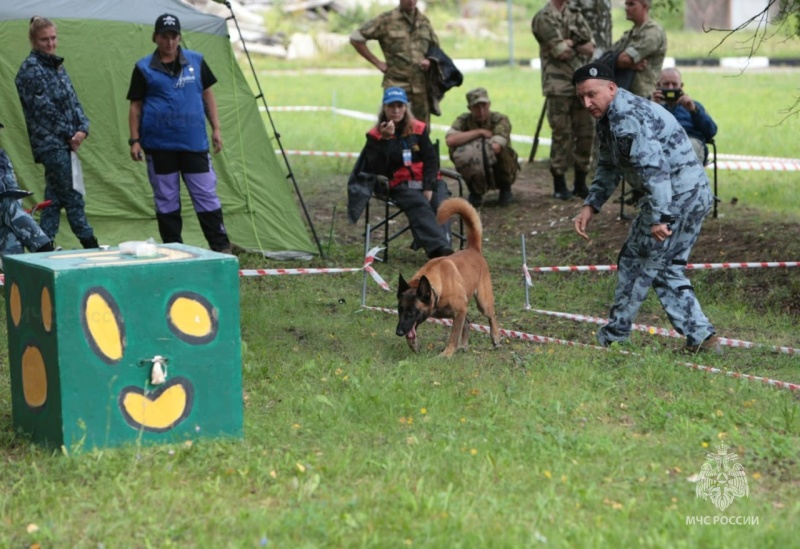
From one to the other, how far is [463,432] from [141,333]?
5.12 ft

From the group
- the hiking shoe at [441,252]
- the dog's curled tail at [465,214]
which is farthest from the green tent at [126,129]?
the dog's curled tail at [465,214]

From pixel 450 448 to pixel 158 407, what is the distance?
4.29 feet

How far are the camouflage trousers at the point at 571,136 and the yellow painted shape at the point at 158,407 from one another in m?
8.21

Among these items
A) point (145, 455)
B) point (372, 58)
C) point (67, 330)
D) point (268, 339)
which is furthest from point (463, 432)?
point (372, 58)

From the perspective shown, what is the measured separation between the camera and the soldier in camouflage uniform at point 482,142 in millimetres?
11977

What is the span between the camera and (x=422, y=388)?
5.87 metres

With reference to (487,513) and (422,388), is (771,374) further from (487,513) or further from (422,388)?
(487,513)

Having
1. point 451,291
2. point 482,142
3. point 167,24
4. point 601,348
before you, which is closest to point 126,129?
point 167,24

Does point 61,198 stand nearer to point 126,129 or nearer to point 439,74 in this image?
point 126,129

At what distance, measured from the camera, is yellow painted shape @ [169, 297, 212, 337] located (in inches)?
188

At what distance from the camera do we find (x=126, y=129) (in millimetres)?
9695

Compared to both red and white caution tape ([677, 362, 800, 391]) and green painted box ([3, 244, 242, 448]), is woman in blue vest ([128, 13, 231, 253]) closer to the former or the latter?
green painted box ([3, 244, 242, 448])

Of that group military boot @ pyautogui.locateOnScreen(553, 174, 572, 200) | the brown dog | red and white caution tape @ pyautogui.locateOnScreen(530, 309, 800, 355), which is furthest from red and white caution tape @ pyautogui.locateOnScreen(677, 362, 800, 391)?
military boot @ pyautogui.locateOnScreen(553, 174, 572, 200)

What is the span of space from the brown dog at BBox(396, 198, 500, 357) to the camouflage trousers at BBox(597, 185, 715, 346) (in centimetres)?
93
